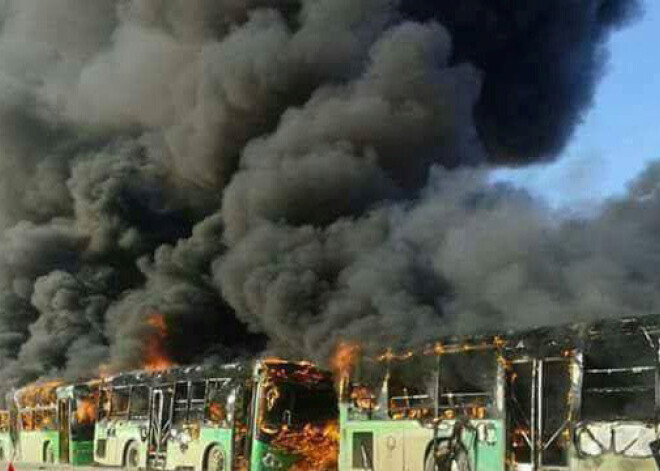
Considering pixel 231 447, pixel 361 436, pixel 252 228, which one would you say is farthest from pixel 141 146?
pixel 361 436

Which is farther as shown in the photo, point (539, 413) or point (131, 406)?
point (131, 406)

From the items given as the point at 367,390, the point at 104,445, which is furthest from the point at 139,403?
the point at 367,390

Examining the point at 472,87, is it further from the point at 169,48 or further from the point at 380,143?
the point at 169,48

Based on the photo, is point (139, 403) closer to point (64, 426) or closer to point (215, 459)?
point (215, 459)

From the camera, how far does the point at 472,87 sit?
22656 mm

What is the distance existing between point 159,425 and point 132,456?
5.00 feet

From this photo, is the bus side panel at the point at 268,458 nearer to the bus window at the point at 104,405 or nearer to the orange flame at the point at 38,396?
the bus window at the point at 104,405

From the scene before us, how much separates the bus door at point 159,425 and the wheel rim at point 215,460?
66.2 inches

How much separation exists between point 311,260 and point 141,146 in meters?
13.4

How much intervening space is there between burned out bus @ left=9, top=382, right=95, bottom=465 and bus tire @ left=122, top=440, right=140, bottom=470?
2630mm

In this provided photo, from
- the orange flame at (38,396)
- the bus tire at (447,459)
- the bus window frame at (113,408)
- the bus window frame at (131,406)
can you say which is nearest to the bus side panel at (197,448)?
the bus window frame at (131,406)

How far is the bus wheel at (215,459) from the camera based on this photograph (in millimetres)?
16719

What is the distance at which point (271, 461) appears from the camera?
15.6 metres

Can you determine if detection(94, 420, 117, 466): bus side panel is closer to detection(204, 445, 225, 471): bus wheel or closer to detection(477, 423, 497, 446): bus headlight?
detection(204, 445, 225, 471): bus wheel
